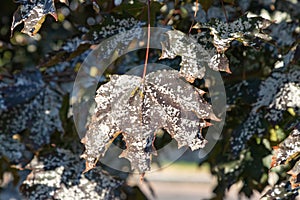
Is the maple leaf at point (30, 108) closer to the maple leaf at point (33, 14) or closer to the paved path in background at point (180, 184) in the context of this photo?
the maple leaf at point (33, 14)

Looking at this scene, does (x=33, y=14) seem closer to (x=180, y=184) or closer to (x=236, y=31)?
(x=236, y=31)

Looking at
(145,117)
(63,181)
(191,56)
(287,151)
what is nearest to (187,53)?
(191,56)

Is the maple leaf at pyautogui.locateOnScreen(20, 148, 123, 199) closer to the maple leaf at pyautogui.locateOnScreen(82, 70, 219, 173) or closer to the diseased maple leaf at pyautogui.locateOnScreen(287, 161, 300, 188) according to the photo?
the maple leaf at pyautogui.locateOnScreen(82, 70, 219, 173)

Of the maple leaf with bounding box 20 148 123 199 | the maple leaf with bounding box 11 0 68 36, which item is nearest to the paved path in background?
the maple leaf with bounding box 20 148 123 199

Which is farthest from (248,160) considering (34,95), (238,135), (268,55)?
(34,95)

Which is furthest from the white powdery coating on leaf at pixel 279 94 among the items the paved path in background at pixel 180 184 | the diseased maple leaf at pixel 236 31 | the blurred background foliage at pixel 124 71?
the paved path in background at pixel 180 184
